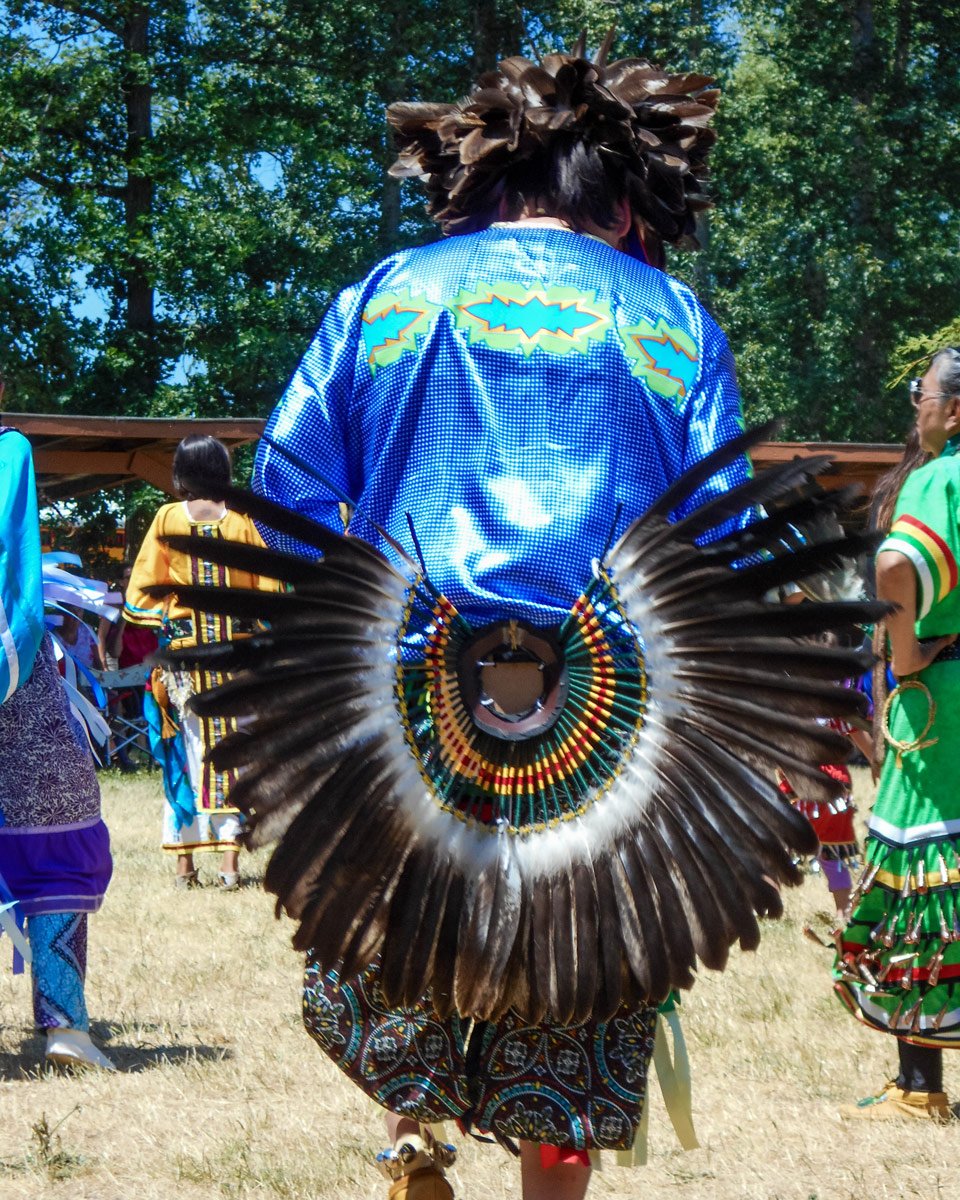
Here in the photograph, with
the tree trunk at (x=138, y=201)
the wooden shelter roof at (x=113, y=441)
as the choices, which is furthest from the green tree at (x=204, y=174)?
the wooden shelter roof at (x=113, y=441)

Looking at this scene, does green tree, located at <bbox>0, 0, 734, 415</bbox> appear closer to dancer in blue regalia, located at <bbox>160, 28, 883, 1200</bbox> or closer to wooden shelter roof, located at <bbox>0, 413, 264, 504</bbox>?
wooden shelter roof, located at <bbox>0, 413, 264, 504</bbox>

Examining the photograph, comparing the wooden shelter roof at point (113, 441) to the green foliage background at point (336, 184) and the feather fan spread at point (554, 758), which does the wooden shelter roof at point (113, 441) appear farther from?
the feather fan spread at point (554, 758)

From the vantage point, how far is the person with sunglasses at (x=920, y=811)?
3084 mm

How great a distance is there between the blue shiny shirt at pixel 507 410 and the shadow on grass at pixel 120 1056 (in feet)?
6.98

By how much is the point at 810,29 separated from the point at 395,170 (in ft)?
70.1

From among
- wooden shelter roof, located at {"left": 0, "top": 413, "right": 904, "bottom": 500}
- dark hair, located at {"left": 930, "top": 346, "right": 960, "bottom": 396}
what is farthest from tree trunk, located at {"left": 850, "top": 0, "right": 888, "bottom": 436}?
dark hair, located at {"left": 930, "top": 346, "right": 960, "bottom": 396}

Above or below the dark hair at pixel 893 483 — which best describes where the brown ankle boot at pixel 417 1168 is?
below

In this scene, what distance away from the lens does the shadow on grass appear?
3709 millimetres

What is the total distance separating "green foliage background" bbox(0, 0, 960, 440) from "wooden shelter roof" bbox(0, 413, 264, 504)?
505 centimetres

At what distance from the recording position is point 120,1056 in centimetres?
388

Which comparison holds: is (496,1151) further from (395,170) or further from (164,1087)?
(395,170)

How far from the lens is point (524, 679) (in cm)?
200

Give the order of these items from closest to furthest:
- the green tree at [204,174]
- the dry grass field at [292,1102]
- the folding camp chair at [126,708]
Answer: the dry grass field at [292,1102] < the folding camp chair at [126,708] < the green tree at [204,174]

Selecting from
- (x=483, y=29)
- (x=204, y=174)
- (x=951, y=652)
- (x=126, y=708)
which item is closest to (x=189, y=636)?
(x=951, y=652)
